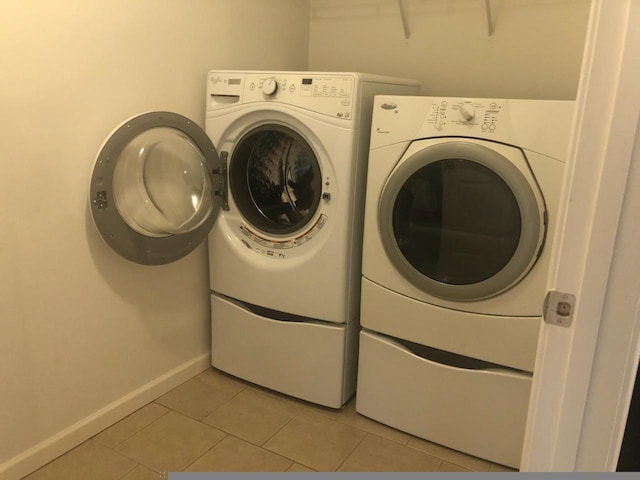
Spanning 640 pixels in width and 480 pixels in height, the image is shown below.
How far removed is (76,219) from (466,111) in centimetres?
128

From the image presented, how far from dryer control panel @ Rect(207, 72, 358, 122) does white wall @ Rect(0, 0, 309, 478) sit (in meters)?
0.12


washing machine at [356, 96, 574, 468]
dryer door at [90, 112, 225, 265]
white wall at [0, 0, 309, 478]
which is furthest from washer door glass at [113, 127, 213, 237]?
washing machine at [356, 96, 574, 468]

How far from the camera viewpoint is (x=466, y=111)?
5.28ft

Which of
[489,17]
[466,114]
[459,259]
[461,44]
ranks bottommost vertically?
[459,259]

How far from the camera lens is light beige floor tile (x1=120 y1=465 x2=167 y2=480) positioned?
1679 mm

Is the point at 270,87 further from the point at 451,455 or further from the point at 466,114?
the point at 451,455

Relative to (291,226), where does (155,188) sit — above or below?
above

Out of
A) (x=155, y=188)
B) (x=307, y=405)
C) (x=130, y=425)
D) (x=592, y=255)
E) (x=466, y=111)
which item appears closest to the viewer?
(x=592, y=255)

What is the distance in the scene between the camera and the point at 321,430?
6.45ft

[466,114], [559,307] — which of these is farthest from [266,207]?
[559,307]

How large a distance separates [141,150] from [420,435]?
1408mm

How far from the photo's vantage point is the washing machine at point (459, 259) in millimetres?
1559

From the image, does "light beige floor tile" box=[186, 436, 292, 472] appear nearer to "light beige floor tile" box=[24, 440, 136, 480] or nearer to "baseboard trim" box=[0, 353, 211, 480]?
"light beige floor tile" box=[24, 440, 136, 480]

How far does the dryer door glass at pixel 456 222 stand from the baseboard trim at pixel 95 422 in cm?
110
